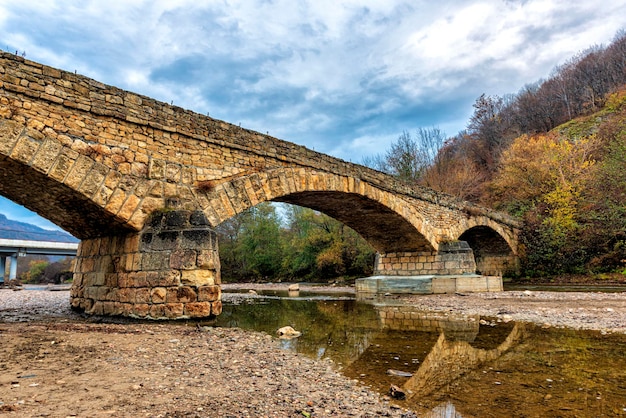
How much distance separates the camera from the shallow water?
9.21ft

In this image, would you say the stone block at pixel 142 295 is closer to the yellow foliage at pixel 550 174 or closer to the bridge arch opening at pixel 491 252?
the bridge arch opening at pixel 491 252

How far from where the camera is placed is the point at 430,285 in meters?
15.0

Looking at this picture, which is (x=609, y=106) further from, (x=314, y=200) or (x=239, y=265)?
(x=239, y=265)

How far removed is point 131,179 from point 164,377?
4.71 meters

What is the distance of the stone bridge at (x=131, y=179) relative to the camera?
19.8 feet

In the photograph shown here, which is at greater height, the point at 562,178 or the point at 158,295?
the point at 562,178

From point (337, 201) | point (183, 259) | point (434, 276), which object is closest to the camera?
point (183, 259)

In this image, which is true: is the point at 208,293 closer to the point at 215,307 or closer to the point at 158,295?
the point at 215,307

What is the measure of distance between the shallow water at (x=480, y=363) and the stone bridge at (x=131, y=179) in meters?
1.53

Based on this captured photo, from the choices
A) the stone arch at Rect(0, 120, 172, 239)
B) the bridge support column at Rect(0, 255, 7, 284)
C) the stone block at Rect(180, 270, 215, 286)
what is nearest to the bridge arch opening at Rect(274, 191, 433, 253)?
the stone block at Rect(180, 270, 215, 286)

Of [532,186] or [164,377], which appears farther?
[532,186]

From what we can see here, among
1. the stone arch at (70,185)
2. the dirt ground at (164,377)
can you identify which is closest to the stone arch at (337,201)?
the stone arch at (70,185)

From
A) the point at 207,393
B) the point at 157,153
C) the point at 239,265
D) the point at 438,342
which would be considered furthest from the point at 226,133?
the point at 239,265

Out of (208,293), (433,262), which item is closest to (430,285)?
(433,262)
